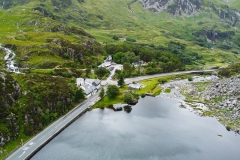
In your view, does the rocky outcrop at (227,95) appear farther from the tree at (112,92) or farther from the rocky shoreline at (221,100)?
the tree at (112,92)

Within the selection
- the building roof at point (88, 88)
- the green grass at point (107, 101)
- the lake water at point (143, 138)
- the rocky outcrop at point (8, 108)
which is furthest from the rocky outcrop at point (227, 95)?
the rocky outcrop at point (8, 108)

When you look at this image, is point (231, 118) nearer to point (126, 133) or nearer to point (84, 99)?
point (126, 133)

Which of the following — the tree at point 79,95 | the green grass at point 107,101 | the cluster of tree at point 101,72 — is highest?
the cluster of tree at point 101,72

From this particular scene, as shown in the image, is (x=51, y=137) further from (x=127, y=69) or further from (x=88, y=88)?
(x=127, y=69)

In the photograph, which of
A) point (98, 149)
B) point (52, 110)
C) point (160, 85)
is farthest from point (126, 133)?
point (160, 85)

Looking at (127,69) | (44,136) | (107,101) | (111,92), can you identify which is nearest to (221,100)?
(111,92)

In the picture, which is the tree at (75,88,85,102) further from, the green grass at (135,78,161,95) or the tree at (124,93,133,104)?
the green grass at (135,78,161,95)
